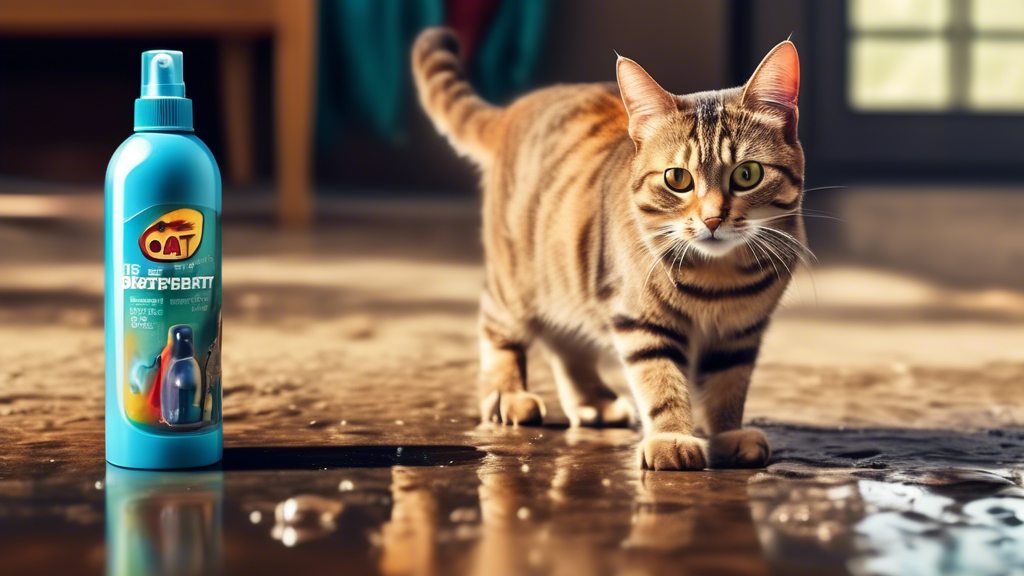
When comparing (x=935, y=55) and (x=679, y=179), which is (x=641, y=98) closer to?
(x=679, y=179)

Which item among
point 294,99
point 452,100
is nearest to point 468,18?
point 294,99

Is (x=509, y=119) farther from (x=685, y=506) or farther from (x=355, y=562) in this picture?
(x=355, y=562)

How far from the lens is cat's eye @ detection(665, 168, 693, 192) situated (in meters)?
1.11

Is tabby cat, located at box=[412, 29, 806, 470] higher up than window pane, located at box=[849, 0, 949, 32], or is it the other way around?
window pane, located at box=[849, 0, 949, 32]

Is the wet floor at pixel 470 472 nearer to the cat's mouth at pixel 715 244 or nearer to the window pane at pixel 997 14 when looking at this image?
the cat's mouth at pixel 715 244

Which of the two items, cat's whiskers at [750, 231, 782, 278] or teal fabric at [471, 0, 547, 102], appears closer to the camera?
cat's whiskers at [750, 231, 782, 278]

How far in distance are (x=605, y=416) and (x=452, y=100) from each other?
542mm

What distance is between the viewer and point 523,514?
942mm

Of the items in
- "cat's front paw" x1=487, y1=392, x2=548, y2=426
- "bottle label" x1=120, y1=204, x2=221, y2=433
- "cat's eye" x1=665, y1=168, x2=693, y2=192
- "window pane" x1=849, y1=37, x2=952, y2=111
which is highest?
"window pane" x1=849, y1=37, x2=952, y2=111

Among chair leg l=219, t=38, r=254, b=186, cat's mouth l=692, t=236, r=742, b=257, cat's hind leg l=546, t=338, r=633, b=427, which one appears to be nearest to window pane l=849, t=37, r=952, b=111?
chair leg l=219, t=38, r=254, b=186

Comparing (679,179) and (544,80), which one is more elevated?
(544,80)

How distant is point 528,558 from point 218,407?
379mm

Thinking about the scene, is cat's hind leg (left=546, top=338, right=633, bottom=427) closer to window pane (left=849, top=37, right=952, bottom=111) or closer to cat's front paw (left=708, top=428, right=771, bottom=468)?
cat's front paw (left=708, top=428, right=771, bottom=468)

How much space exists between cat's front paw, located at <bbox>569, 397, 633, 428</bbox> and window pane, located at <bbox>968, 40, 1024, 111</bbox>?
123 inches
